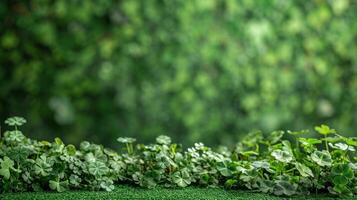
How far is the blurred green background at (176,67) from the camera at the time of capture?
3.77 meters

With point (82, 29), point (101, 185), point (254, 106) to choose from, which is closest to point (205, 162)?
point (101, 185)

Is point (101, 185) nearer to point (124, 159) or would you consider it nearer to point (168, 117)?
point (124, 159)

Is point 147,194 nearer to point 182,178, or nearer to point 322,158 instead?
point 182,178

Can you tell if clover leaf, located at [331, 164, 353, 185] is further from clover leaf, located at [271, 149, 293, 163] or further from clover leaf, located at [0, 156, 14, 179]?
clover leaf, located at [0, 156, 14, 179]

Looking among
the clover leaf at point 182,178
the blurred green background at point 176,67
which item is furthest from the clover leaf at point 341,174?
the blurred green background at point 176,67

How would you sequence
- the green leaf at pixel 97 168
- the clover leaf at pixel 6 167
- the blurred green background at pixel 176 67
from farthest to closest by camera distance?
the blurred green background at pixel 176 67 → the green leaf at pixel 97 168 → the clover leaf at pixel 6 167

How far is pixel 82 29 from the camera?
3807 millimetres

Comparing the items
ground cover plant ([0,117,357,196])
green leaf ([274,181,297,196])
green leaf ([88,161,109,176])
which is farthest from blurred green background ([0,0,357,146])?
green leaf ([274,181,297,196])

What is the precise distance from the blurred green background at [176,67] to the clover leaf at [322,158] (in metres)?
2.11

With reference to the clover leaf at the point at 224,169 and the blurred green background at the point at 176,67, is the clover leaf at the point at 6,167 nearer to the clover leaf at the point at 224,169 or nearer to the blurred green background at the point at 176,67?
the clover leaf at the point at 224,169

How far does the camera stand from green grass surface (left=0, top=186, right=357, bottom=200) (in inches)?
71.0

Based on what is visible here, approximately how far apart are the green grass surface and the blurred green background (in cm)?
199

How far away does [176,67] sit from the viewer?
159 inches

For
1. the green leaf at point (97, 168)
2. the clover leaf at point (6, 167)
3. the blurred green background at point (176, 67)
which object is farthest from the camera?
the blurred green background at point (176, 67)
